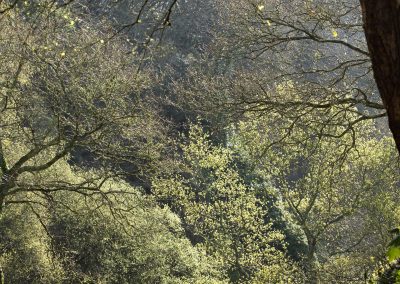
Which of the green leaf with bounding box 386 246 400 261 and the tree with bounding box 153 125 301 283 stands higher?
the tree with bounding box 153 125 301 283

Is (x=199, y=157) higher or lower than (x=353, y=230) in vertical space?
higher

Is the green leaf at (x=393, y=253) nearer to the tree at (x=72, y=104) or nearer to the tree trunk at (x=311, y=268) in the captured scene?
the tree at (x=72, y=104)

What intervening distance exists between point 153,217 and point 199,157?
5.69 meters

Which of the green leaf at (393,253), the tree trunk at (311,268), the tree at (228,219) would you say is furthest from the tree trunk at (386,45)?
the tree at (228,219)

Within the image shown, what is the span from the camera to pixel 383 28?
7.06 feet

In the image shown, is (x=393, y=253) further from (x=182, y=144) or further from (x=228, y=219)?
(x=228, y=219)

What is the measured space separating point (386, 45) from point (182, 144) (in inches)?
717

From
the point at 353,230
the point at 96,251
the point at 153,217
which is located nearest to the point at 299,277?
the point at 353,230

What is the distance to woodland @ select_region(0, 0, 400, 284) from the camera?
29.0 ft

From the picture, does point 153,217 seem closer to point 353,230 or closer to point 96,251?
point 96,251

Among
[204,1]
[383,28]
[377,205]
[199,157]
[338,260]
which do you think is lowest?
[383,28]

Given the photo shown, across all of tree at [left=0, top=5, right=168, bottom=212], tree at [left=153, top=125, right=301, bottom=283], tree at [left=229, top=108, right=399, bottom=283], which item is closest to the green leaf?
tree at [left=0, top=5, right=168, bottom=212]

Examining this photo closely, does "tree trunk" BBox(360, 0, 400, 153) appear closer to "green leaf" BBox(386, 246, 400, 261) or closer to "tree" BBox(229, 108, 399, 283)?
"green leaf" BBox(386, 246, 400, 261)

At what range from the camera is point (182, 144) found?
66.6ft
